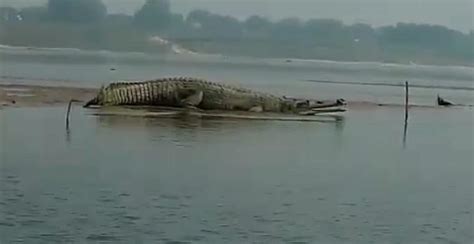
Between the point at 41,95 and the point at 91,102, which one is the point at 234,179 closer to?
the point at 91,102

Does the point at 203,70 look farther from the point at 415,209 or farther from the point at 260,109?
the point at 415,209

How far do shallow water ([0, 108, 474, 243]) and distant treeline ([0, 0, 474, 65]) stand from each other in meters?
0.27

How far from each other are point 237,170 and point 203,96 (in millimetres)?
686

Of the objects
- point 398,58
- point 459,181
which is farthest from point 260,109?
point 459,181

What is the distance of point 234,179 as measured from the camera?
2549 mm

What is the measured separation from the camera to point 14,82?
2.99 meters

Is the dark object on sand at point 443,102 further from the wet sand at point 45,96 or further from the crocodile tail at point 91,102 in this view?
the crocodile tail at point 91,102

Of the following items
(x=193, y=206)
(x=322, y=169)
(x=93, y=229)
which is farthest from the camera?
(x=322, y=169)

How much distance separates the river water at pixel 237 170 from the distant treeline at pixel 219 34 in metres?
0.07

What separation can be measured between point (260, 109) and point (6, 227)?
1.27 meters

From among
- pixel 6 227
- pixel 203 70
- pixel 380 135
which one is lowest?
pixel 6 227

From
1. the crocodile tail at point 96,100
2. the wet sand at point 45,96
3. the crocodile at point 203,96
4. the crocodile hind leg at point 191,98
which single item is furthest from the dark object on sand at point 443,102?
the crocodile tail at point 96,100

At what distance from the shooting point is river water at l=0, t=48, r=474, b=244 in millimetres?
2229

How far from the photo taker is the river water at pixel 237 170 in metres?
2.23
